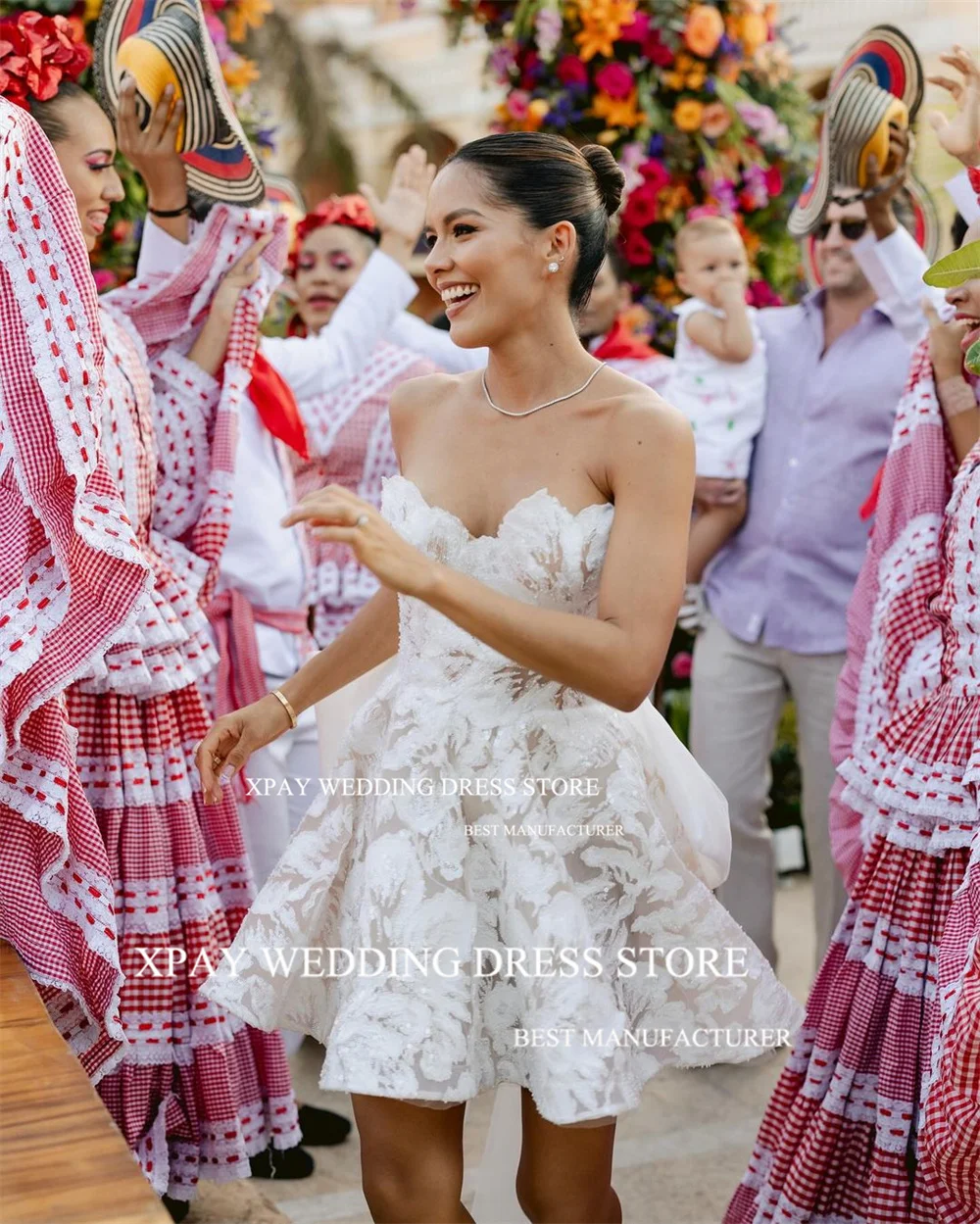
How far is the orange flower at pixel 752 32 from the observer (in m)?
4.97

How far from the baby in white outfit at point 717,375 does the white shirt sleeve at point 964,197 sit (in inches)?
45.8

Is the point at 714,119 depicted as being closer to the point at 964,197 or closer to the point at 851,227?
the point at 851,227

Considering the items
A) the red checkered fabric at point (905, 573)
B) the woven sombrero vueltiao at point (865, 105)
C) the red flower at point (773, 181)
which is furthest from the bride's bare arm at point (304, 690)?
the red flower at point (773, 181)

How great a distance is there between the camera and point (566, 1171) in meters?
2.10

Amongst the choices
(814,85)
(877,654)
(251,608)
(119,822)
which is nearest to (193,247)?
(251,608)

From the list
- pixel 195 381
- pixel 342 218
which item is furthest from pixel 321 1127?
pixel 342 218

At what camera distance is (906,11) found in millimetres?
7785

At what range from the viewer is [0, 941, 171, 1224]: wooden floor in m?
1.58

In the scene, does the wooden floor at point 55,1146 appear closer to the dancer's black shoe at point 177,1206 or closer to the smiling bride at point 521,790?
the smiling bride at point 521,790

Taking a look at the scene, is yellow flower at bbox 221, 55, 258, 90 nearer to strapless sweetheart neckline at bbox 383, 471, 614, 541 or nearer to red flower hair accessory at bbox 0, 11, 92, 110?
red flower hair accessory at bbox 0, 11, 92, 110

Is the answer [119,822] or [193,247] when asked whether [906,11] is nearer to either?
[193,247]

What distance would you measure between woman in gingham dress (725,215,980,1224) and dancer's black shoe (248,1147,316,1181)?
1.05 meters

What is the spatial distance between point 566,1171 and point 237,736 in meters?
0.80

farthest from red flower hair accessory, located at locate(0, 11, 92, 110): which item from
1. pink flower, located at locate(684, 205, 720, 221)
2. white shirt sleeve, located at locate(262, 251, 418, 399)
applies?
pink flower, located at locate(684, 205, 720, 221)
